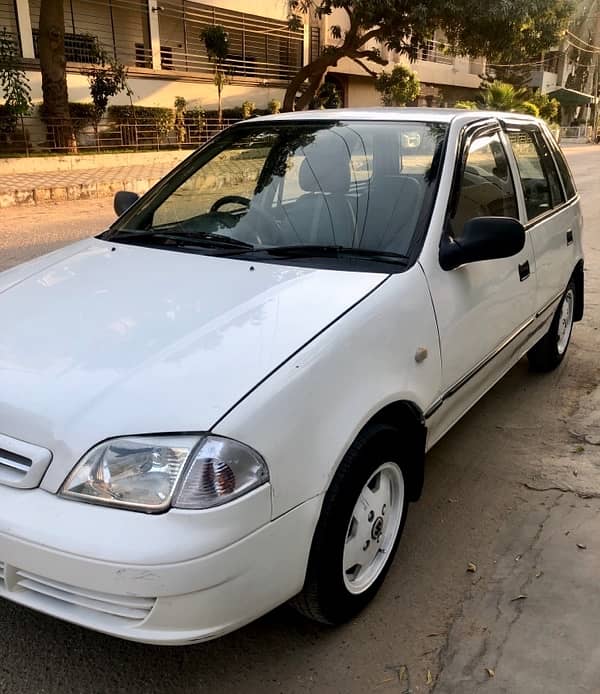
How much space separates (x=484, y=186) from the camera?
335cm

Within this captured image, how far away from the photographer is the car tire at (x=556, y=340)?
4.62 metres

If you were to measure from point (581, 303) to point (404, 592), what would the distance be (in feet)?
10.5

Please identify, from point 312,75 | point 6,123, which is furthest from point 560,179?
point 312,75

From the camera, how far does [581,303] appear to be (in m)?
5.06

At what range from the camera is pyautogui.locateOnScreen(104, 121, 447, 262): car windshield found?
288 centimetres

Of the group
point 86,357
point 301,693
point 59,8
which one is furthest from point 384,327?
point 59,8

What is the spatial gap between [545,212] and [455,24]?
696 inches

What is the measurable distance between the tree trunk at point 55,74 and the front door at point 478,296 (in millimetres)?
15270

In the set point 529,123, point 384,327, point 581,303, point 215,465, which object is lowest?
point 581,303

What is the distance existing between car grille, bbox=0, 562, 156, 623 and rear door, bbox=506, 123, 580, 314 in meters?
2.81

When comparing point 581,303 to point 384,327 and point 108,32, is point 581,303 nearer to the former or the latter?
point 384,327

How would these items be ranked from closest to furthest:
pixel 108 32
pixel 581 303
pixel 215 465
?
pixel 215 465 → pixel 581 303 → pixel 108 32

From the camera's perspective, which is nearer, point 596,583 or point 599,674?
point 599,674

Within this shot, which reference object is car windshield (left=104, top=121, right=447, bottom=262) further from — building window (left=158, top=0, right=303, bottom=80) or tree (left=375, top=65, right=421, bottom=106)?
tree (left=375, top=65, right=421, bottom=106)
